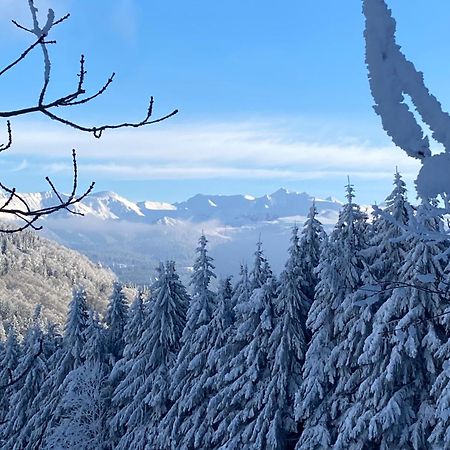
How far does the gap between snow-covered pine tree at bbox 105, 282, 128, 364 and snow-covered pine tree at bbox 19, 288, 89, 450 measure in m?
1.36

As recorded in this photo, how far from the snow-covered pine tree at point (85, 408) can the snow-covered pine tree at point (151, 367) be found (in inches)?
36.4

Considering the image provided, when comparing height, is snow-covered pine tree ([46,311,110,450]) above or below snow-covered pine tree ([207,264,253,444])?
below

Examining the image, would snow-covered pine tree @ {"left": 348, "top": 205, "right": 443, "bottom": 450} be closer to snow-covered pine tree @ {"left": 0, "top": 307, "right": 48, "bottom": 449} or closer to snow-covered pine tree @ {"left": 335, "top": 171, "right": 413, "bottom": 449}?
snow-covered pine tree @ {"left": 335, "top": 171, "right": 413, "bottom": 449}

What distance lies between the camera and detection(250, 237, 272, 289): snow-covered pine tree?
67.9ft

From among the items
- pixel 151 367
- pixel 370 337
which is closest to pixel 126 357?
pixel 151 367

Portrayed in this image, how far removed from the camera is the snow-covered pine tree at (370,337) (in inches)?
552

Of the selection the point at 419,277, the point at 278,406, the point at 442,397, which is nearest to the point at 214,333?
the point at 278,406

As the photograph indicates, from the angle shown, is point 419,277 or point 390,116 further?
point 419,277

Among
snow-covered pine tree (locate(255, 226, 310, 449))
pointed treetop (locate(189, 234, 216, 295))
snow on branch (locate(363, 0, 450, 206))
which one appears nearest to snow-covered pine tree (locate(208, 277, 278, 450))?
snow-covered pine tree (locate(255, 226, 310, 449))

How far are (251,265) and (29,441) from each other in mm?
14842

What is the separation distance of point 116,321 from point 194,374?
854 centimetres

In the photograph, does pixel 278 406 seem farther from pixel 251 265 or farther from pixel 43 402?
pixel 43 402

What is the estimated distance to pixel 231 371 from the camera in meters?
18.5

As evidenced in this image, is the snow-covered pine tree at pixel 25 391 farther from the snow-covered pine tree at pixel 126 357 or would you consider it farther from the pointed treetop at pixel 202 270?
the pointed treetop at pixel 202 270
